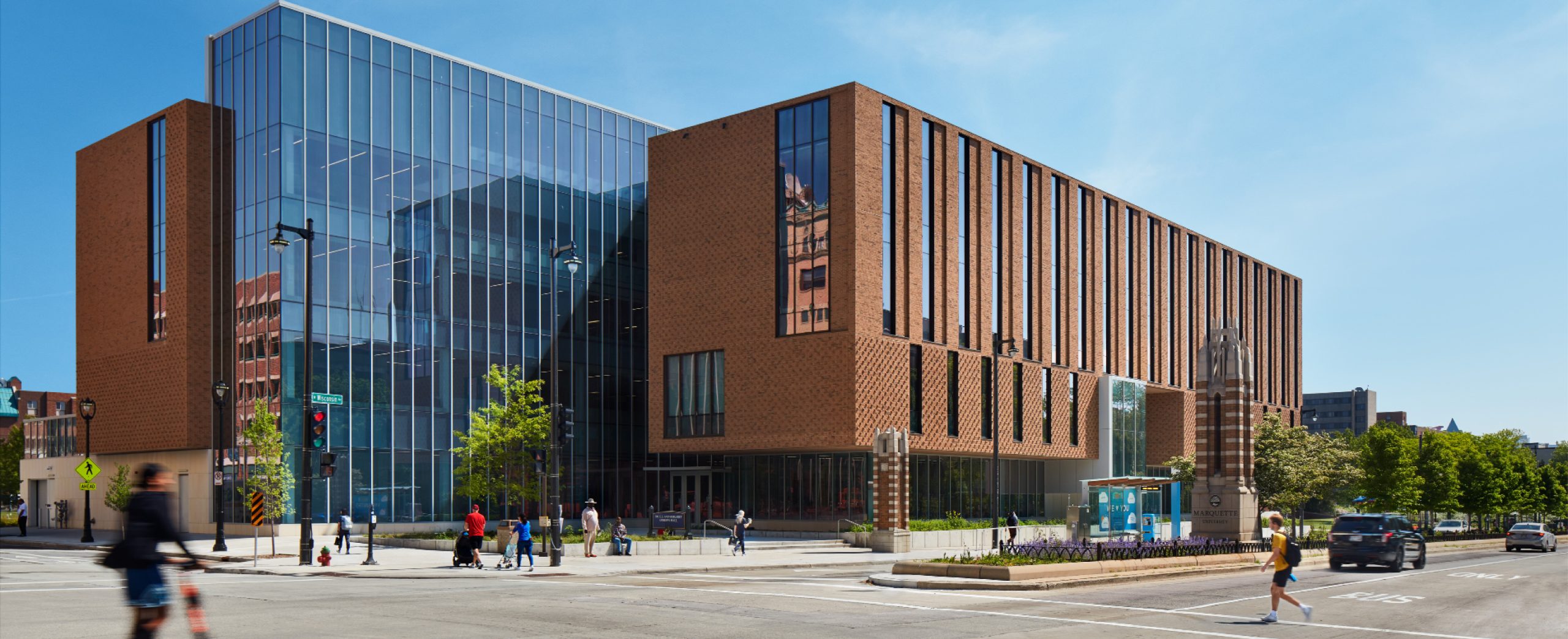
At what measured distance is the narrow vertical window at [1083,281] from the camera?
227 ft

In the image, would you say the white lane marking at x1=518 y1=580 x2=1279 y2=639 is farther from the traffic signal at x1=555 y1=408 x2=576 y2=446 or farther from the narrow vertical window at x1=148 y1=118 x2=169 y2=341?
the narrow vertical window at x1=148 y1=118 x2=169 y2=341

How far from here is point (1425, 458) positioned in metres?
80.5

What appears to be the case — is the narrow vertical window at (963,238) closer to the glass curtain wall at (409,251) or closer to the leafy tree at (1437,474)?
the glass curtain wall at (409,251)

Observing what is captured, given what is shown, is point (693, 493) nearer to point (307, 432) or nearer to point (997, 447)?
point (997, 447)

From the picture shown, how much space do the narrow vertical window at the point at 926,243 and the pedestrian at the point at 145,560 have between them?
153 ft

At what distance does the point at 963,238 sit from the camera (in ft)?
197

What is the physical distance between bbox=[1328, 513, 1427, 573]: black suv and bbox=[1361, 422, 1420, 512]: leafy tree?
153 feet

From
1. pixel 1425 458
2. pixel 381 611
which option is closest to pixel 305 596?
pixel 381 611

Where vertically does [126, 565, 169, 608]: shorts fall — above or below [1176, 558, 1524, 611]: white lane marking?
above

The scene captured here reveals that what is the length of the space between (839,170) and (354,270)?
20.7m

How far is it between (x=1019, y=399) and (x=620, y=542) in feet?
100

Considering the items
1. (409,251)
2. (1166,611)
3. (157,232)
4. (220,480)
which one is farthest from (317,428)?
(157,232)

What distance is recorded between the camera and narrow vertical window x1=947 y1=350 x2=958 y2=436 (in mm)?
58094

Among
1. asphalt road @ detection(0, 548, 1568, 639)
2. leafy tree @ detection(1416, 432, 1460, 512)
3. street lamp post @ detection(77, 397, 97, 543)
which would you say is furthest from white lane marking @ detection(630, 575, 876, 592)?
leafy tree @ detection(1416, 432, 1460, 512)
